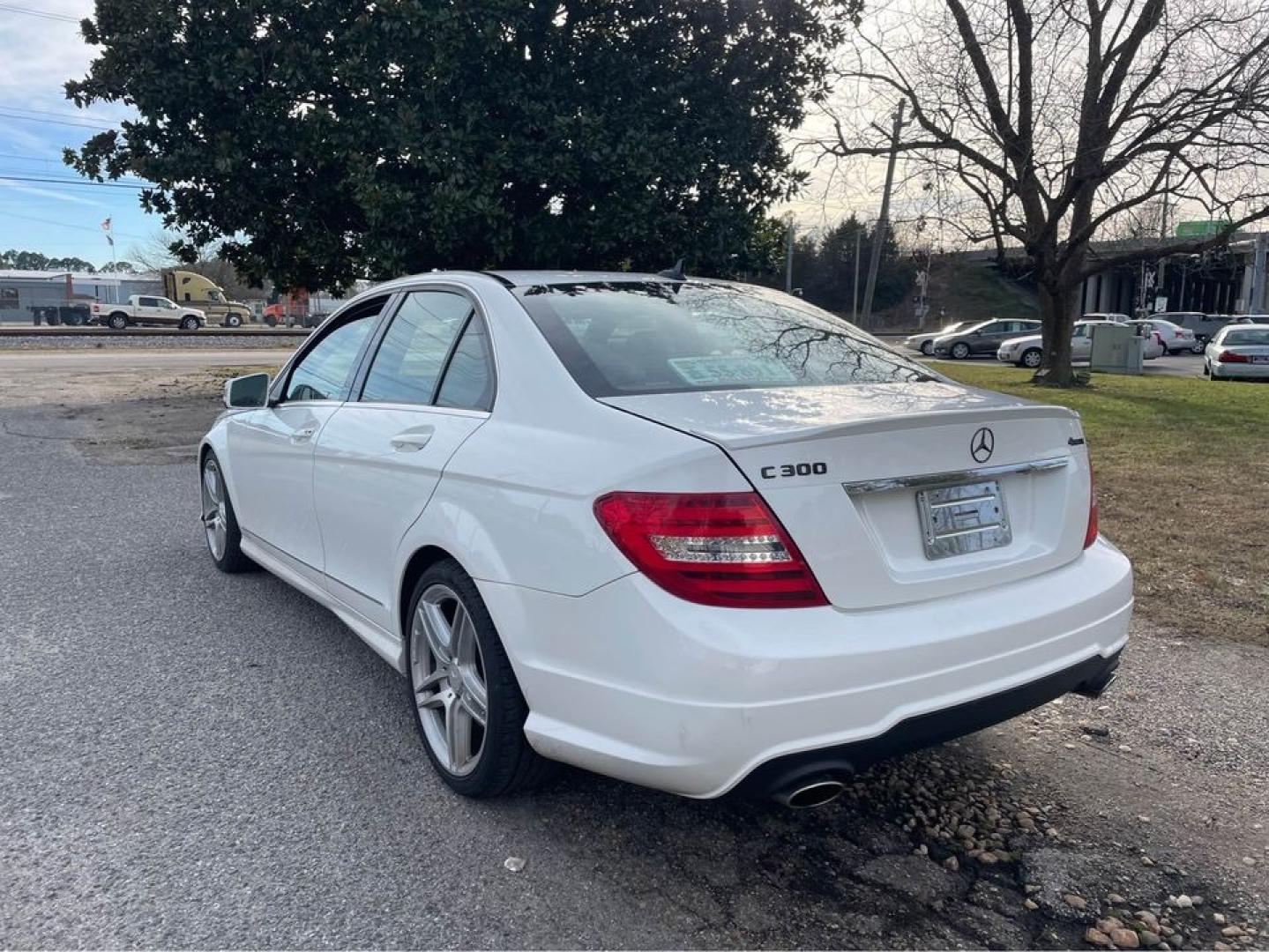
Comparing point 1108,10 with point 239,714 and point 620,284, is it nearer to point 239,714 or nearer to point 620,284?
point 620,284

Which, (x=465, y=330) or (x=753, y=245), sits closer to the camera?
(x=465, y=330)

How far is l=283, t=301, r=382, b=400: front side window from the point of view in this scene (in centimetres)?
397

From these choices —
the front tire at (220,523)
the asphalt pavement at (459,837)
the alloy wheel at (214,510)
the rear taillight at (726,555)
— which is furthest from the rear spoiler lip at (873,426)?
the alloy wheel at (214,510)

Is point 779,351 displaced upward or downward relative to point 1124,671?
upward

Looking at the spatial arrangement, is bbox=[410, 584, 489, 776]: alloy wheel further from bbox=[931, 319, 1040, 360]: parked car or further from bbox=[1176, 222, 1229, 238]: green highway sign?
bbox=[931, 319, 1040, 360]: parked car

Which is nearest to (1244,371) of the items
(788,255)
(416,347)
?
(788,255)

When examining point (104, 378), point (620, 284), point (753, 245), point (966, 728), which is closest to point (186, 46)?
point (753, 245)

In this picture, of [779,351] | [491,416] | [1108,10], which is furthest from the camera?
[1108,10]

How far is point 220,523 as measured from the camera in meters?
5.28

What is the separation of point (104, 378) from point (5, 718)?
17973 millimetres

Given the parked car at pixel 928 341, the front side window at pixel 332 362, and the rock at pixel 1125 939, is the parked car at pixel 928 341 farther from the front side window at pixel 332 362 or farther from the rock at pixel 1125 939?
the rock at pixel 1125 939

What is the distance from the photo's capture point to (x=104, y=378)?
753 inches

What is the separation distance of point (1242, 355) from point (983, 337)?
41.2 ft

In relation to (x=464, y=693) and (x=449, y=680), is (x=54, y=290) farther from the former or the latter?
(x=464, y=693)
